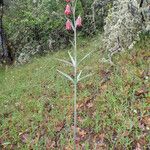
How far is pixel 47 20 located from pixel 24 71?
186 inches

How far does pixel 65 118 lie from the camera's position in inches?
343

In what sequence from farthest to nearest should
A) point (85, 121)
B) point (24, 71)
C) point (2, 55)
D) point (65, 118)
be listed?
1. point (2, 55)
2. point (24, 71)
3. point (65, 118)
4. point (85, 121)

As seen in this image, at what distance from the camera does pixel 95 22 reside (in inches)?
668

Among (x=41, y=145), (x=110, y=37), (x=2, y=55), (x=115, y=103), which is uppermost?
(x=110, y=37)

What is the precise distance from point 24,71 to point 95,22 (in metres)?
3.80

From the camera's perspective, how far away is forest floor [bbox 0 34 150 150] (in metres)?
7.37

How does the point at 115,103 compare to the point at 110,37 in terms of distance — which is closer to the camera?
the point at 115,103

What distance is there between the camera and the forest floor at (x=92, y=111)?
7.37m

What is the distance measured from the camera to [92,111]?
8492mm

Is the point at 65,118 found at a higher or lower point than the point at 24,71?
higher

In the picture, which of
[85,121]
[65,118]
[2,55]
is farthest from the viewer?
[2,55]

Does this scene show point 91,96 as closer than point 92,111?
No

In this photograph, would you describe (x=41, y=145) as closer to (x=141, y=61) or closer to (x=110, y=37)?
(x=141, y=61)

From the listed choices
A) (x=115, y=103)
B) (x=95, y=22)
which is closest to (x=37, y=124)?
(x=115, y=103)
